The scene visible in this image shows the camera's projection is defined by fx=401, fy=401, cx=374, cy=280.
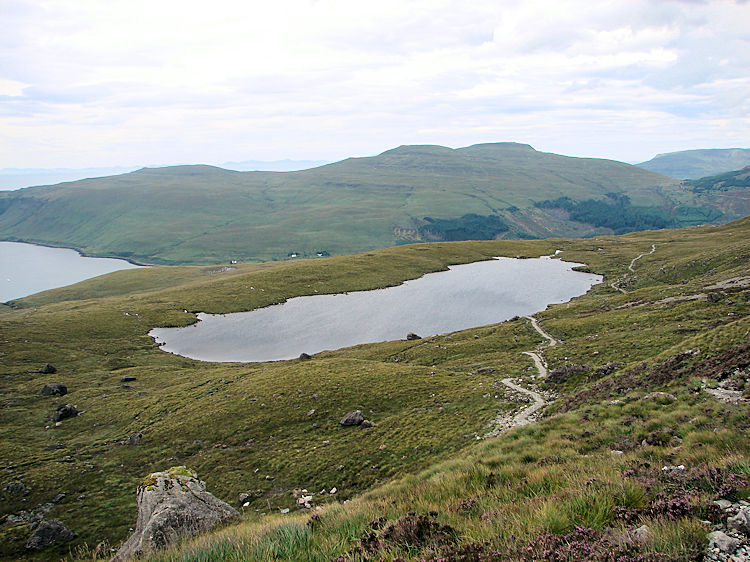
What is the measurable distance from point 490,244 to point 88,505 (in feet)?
503

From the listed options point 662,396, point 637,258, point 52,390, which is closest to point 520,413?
point 662,396

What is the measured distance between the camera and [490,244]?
525ft

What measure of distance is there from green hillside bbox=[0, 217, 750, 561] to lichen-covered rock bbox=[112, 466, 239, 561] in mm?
1187

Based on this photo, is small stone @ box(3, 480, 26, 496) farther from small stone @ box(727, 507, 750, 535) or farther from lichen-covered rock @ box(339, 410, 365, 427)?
small stone @ box(727, 507, 750, 535)

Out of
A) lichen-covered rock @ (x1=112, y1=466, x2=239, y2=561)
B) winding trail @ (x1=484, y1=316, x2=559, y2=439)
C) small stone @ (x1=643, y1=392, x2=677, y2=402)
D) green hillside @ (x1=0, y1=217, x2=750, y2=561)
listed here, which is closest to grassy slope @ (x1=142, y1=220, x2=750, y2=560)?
green hillside @ (x1=0, y1=217, x2=750, y2=561)

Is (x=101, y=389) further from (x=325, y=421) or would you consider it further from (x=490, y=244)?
(x=490, y=244)

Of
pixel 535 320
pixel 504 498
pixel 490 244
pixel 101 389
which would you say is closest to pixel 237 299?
pixel 101 389

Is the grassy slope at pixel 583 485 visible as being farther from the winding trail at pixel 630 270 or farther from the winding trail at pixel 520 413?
the winding trail at pixel 630 270

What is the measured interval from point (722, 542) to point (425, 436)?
20702mm

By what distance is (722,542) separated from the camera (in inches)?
213

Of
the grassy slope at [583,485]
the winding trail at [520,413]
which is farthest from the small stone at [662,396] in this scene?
the winding trail at [520,413]

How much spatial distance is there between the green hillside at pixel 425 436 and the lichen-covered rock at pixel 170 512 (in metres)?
1.19

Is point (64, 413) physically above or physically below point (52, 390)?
below

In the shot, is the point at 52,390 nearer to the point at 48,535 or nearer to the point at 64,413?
the point at 64,413
